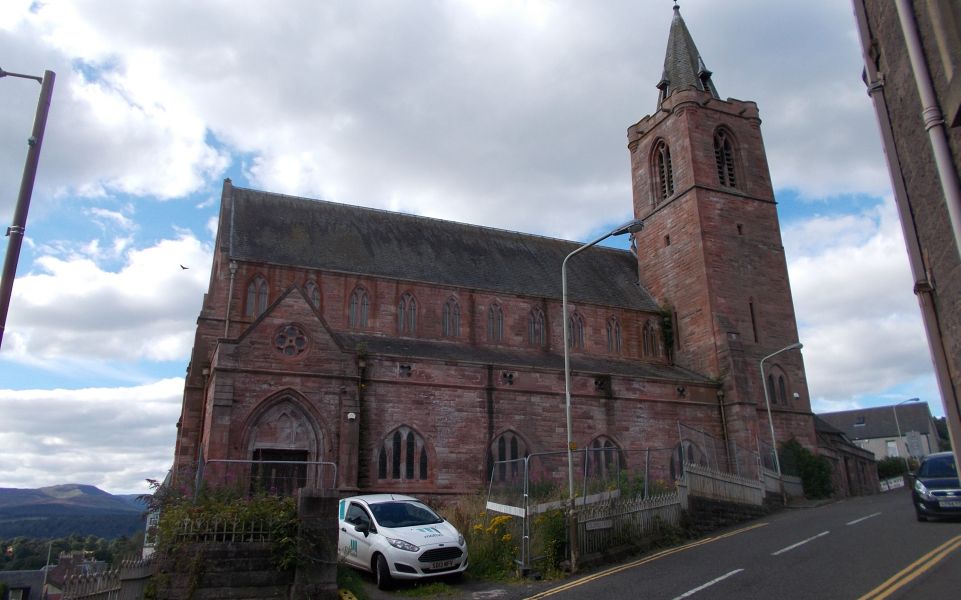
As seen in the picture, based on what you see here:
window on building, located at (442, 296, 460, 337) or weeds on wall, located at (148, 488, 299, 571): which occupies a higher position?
window on building, located at (442, 296, 460, 337)

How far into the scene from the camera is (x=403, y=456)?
2366 centimetres

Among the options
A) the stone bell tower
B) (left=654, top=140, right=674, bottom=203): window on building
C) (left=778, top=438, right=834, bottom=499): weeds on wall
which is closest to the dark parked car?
the stone bell tower

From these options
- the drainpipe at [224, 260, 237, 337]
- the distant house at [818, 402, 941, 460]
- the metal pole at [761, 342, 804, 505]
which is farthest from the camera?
the distant house at [818, 402, 941, 460]

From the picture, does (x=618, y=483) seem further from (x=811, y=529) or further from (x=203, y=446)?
(x=203, y=446)

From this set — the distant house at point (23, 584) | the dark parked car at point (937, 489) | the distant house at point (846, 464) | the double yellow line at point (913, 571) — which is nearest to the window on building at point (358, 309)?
the dark parked car at point (937, 489)

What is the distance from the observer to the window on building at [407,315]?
29812 millimetres

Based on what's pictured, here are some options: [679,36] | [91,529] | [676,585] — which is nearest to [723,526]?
[676,585]

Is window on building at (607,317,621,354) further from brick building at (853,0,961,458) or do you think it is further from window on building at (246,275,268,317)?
brick building at (853,0,961,458)

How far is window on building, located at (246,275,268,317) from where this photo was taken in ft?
89.1

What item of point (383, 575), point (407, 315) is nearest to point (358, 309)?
point (407, 315)

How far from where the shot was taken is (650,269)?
3838cm

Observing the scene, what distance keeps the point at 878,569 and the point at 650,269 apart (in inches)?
1091

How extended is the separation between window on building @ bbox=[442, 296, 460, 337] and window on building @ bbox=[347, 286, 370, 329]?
355 cm

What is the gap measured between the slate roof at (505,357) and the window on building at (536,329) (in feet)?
2.40
